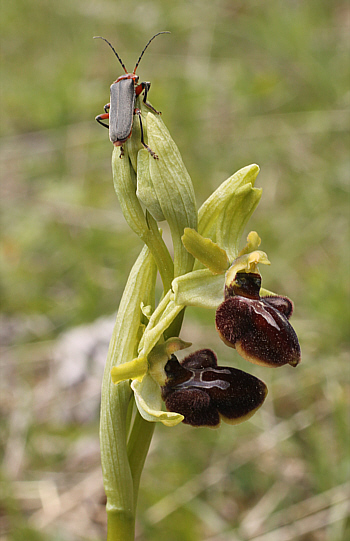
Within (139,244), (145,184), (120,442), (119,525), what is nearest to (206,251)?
(145,184)


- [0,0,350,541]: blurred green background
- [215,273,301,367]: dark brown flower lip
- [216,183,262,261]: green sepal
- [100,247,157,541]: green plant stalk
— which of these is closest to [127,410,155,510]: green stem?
[100,247,157,541]: green plant stalk

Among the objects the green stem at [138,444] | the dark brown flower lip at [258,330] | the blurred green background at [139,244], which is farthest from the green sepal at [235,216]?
the blurred green background at [139,244]

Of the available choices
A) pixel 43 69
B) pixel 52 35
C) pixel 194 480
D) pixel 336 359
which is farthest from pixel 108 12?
pixel 194 480

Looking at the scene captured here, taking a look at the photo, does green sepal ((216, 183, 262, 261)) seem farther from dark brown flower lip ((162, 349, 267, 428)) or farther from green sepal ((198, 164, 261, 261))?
dark brown flower lip ((162, 349, 267, 428))

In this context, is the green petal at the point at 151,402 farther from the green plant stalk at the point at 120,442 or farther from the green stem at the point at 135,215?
the green stem at the point at 135,215

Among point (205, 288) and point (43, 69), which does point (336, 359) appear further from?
point (43, 69)

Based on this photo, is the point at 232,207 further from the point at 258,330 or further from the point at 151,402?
the point at 151,402
